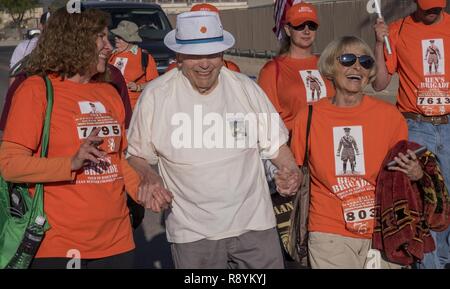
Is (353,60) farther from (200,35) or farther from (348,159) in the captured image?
(200,35)

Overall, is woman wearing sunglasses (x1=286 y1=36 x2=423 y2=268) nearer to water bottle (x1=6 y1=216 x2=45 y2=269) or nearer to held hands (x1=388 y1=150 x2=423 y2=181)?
held hands (x1=388 y1=150 x2=423 y2=181)

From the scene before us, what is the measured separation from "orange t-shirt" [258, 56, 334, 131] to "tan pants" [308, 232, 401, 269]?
146 cm

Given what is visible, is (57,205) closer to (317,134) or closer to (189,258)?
(189,258)

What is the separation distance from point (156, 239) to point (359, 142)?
143 inches

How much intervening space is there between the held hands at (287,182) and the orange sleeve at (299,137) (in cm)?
49

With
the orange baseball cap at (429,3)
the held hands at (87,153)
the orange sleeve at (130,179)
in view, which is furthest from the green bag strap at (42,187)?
the orange baseball cap at (429,3)

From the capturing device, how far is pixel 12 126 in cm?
370

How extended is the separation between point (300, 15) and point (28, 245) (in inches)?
120

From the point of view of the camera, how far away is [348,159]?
14.0ft

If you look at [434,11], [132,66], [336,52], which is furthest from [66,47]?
[132,66]

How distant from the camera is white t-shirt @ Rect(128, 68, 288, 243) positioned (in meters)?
3.81

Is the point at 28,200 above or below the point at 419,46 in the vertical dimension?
below
